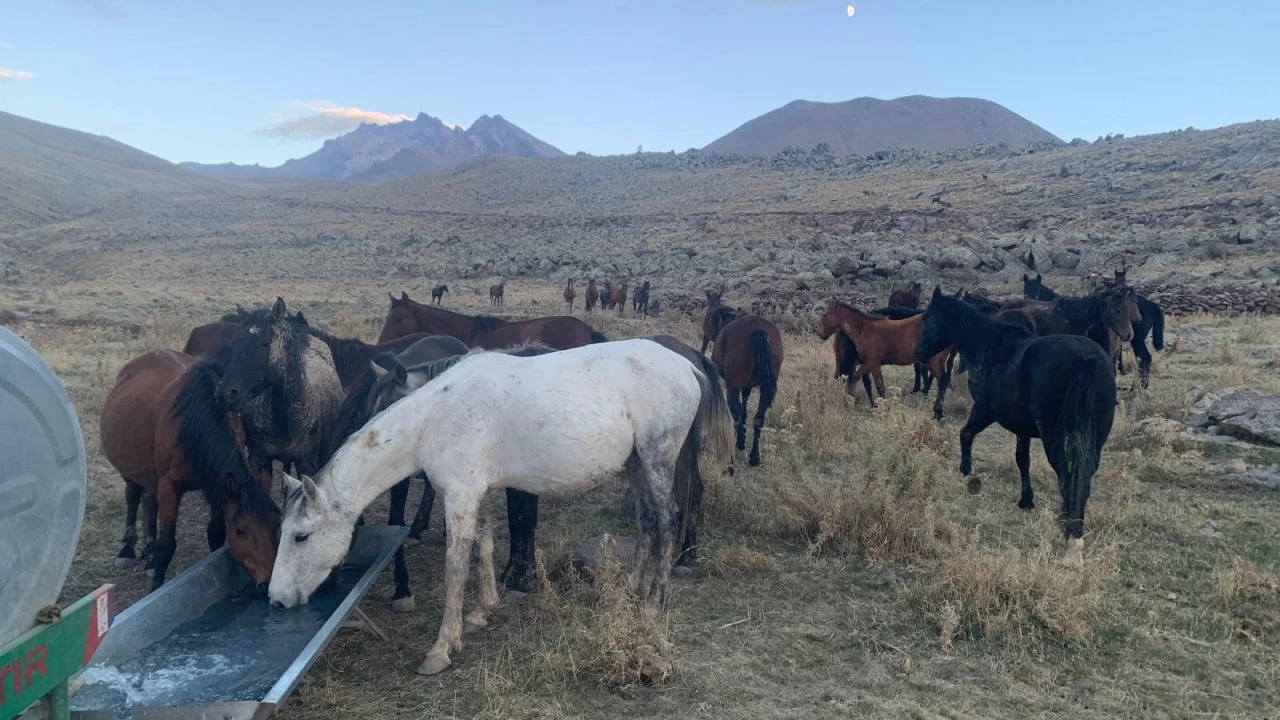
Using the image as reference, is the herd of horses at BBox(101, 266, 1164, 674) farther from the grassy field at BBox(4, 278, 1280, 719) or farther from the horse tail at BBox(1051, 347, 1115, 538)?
the grassy field at BBox(4, 278, 1280, 719)

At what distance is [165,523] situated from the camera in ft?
17.0

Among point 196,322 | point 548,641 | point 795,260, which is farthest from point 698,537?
point 795,260

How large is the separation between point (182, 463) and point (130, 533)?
1.65 meters

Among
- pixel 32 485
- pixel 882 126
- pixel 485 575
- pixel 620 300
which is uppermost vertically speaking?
pixel 882 126

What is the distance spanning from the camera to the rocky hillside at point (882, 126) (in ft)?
508

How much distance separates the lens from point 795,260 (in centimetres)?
2700

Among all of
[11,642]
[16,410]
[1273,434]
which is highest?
[16,410]

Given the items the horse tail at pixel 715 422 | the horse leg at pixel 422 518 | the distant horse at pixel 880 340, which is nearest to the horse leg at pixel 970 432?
the horse tail at pixel 715 422

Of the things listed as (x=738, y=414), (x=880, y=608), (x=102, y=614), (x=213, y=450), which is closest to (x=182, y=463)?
(x=213, y=450)

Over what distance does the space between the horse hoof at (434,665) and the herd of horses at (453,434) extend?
1cm

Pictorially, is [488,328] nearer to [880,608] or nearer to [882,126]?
[880,608]

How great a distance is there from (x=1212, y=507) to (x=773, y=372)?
427cm

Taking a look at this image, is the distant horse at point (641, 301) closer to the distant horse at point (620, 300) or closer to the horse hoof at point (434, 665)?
the distant horse at point (620, 300)

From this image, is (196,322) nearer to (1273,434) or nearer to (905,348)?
(905,348)
